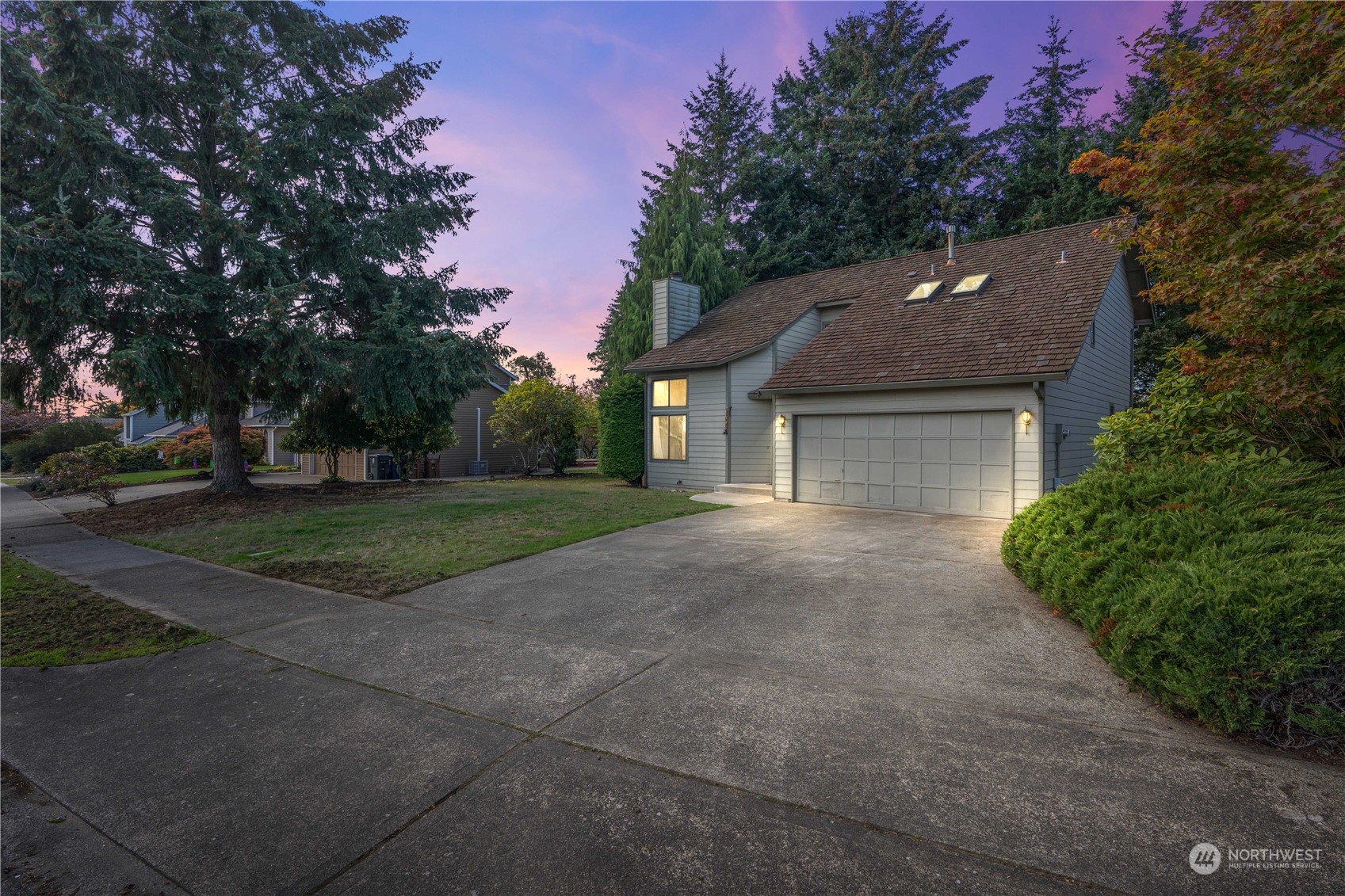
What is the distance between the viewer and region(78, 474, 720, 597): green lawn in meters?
7.25

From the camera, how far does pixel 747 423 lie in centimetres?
1582

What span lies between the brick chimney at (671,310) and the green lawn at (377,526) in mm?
5479

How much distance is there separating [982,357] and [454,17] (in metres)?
10.6

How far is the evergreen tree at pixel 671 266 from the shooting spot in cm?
2120

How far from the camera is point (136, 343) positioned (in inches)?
429

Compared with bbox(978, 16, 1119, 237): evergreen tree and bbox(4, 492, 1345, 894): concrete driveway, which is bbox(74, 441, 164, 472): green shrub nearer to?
bbox(4, 492, 1345, 894): concrete driveway

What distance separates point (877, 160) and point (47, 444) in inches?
1563

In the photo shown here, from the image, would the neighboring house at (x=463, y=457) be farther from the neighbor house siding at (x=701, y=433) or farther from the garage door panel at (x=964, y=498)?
the garage door panel at (x=964, y=498)

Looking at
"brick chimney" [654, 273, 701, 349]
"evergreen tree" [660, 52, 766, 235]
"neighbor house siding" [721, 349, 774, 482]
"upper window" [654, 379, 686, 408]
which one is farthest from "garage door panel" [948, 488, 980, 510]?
"evergreen tree" [660, 52, 766, 235]

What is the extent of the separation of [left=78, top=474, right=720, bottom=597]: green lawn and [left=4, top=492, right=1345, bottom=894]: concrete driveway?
1842 mm

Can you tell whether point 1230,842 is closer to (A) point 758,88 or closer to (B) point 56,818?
(B) point 56,818

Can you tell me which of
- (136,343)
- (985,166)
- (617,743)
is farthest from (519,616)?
(985,166)

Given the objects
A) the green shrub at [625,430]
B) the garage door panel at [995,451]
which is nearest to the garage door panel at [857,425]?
the garage door panel at [995,451]

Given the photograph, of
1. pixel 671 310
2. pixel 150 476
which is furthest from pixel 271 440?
pixel 671 310
